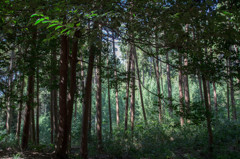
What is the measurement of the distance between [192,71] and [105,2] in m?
3.20

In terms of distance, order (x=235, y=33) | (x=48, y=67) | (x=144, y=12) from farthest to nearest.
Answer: (x=48, y=67) → (x=144, y=12) → (x=235, y=33)

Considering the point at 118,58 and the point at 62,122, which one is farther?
the point at 118,58

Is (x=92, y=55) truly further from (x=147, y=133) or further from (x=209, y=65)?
(x=147, y=133)

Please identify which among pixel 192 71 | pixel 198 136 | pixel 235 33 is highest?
pixel 235 33

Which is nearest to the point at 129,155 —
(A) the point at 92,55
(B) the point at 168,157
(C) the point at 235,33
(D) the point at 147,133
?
(B) the point at 168,157

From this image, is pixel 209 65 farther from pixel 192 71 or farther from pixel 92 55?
pixel 92 55

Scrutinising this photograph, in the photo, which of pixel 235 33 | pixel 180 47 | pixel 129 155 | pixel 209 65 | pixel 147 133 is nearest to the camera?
pixel 235 33

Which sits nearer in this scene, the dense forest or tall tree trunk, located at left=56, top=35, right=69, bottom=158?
the dense forest

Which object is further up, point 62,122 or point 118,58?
point 118,58

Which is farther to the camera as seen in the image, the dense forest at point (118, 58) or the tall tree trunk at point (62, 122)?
the tall tree trunk at point (62, 122)

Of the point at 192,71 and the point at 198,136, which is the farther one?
the point at 198,136

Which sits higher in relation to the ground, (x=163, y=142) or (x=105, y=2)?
(x=105, y=2)

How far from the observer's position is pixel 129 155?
913 centimetres

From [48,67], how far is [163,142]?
21.9 feet
